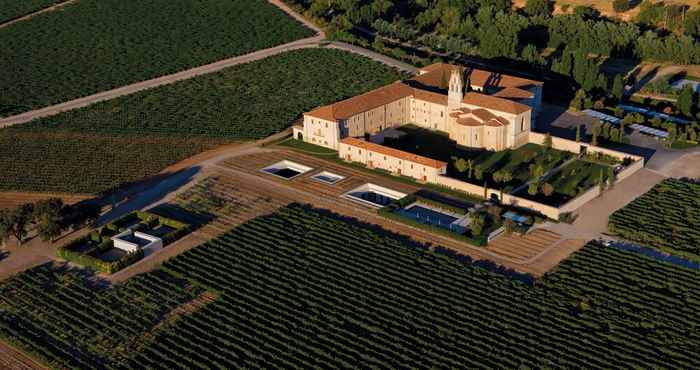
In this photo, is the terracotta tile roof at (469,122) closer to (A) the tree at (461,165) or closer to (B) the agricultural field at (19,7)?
(A) the tree at (461,165)

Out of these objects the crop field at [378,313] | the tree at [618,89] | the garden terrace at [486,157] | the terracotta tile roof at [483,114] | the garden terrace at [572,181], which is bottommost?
the crop field at [378,313]

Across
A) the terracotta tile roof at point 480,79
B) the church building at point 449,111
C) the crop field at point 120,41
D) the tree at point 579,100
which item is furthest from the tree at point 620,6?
the crop field at point 120,41

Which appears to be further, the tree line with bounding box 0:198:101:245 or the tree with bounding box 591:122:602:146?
the tree with bounding box 591:122:602:146

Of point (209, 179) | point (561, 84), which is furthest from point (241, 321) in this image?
point (561, 84)

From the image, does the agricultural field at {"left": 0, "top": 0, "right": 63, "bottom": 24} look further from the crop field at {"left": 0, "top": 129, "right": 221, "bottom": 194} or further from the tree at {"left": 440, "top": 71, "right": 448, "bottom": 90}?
the tree at {"left": 440, "top": 71, "right": 448, "bottom": 90}

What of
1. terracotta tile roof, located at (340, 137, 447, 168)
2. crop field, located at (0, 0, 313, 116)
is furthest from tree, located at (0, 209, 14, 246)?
crop field, located at (0, 0, 313, 116)

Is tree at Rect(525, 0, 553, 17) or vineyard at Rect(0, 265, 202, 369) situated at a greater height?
tree at Rect(525, 0, 553, 17)
